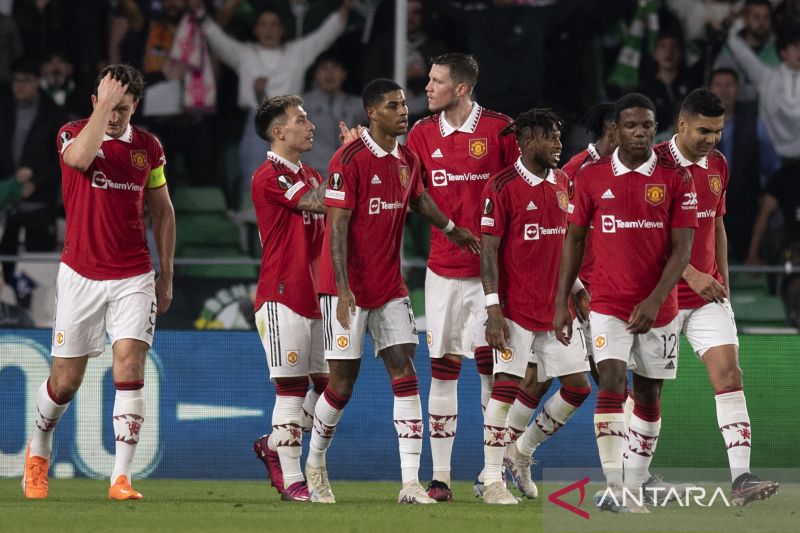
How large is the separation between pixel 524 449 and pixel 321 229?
1.91 m

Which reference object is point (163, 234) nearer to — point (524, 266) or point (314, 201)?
point (314, 201)

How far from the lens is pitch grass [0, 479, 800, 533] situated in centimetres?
689

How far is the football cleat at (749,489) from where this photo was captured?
7.98m

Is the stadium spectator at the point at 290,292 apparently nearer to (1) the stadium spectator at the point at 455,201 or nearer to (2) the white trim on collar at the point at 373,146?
(2) the white trim on collar at the point at 373,146

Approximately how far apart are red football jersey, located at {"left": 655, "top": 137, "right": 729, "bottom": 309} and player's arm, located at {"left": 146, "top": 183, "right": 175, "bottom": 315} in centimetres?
290

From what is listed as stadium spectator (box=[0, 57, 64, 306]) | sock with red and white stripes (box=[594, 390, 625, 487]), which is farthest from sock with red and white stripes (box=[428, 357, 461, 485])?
stadium spectator (box=[0, 57, 64, 306])

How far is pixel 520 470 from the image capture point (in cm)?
920

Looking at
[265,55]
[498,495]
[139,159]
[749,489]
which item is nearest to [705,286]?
[749,489]

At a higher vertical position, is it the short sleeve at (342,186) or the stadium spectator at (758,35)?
the stadium spectator at (758,35)

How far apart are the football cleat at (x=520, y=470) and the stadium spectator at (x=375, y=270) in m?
1.13

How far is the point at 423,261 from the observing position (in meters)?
13.2

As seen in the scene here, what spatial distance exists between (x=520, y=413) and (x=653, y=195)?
6.08 feet

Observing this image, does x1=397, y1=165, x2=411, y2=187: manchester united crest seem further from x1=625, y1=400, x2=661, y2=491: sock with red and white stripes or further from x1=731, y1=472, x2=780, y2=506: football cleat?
x1=731, y1=472, x2=780, y2=506: football cleat

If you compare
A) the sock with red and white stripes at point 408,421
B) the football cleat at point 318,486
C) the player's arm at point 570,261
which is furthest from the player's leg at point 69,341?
the player's arm at point 570,261
